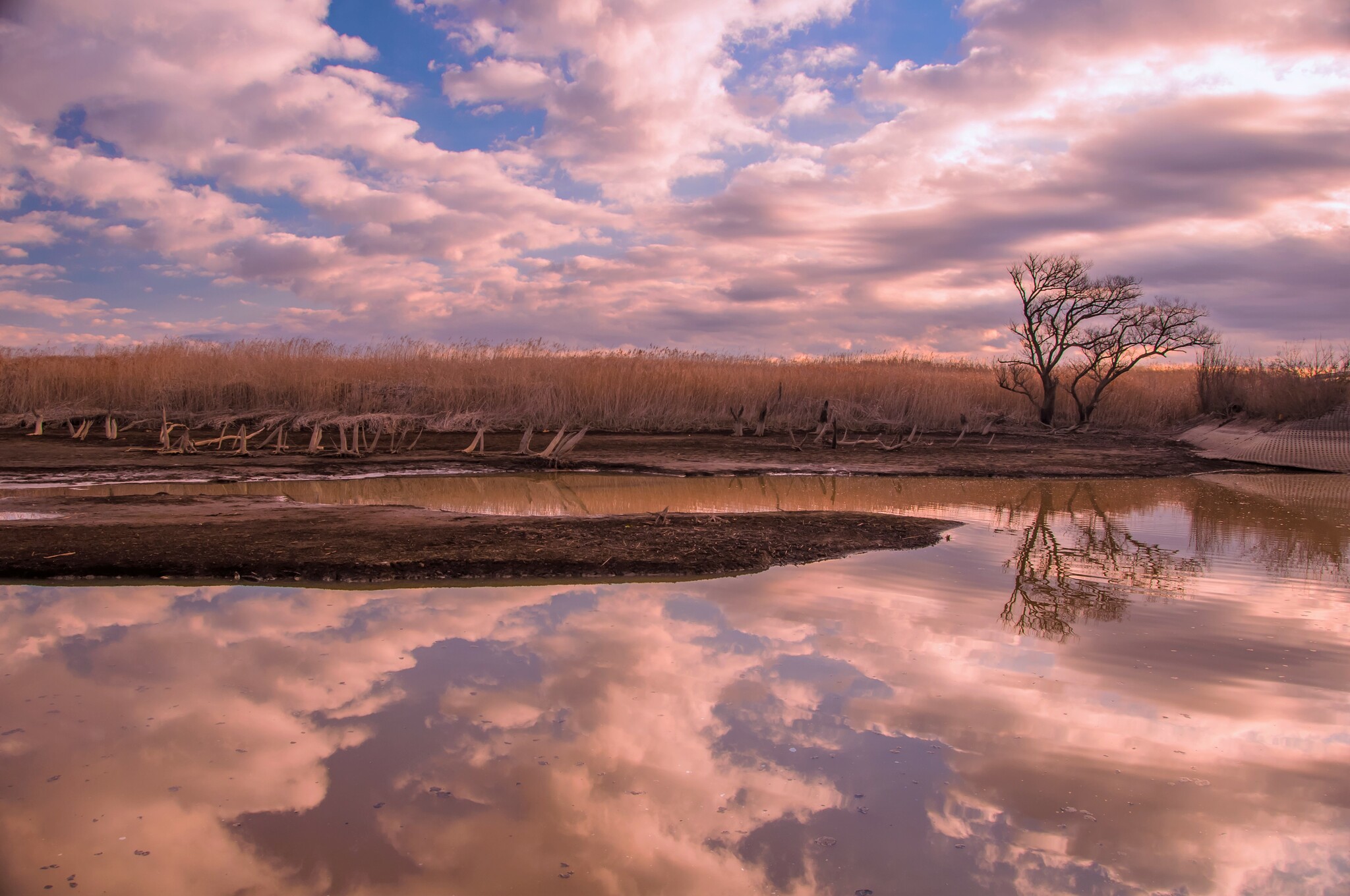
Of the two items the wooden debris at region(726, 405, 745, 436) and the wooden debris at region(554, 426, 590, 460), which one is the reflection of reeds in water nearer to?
the wooden debris at region(554, 426, 590, 460)

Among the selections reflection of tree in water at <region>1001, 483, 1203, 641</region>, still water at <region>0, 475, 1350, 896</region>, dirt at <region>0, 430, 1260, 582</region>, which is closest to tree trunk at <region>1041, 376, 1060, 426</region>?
reflection of tree in water at <region>1001, 483, 1203, 641</region>

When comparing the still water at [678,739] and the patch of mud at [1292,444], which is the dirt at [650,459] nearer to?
the patch of mud at [1292,444]

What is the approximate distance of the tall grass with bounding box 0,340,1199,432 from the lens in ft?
58.1

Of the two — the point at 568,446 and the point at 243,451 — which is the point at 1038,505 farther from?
the point at 243,451

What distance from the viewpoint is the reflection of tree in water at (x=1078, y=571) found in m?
5.15

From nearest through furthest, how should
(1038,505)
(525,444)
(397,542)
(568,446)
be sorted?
(397,542) < (1038,505) < (568,446) < (525,444)

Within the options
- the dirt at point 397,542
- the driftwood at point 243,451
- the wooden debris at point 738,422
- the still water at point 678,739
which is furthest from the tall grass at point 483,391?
the still water at point 678,739

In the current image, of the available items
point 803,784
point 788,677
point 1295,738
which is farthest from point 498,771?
point 1295,738

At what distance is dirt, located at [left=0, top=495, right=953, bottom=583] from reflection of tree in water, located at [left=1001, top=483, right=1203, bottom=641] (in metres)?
1.05

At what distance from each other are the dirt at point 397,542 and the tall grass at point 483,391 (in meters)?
8.26

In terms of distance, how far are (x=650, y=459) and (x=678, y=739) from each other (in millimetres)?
10485

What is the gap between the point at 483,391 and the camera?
762 inches

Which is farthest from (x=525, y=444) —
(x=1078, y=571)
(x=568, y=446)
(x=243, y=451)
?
(x=1078, y=571)

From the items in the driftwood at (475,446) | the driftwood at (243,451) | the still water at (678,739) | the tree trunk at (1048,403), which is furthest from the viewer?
the tree trunk at (1048,403)
